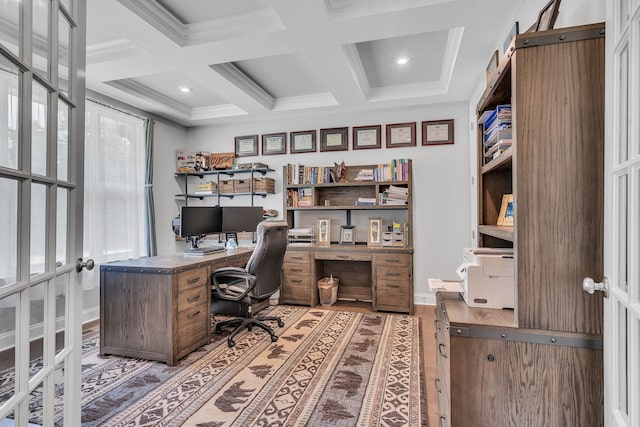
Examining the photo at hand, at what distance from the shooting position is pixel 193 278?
8.32 ft

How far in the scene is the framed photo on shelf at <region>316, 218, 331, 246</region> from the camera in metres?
4.00

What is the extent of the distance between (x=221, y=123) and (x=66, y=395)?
3971mm

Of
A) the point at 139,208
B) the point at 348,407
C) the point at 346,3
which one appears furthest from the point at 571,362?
the point at 139,208

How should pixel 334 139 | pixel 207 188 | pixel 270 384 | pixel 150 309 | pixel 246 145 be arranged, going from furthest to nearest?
pixel 246 145, pixel 207 188, pixel 334 139, pixel 150 309, pixel 270 384

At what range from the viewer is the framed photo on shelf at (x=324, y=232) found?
4004mm

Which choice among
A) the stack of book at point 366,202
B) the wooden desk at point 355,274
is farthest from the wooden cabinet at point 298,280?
the stack of book at point 366,202

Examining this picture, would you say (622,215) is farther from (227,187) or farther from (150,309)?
(227,187)

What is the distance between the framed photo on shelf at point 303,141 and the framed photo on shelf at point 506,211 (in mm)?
2929

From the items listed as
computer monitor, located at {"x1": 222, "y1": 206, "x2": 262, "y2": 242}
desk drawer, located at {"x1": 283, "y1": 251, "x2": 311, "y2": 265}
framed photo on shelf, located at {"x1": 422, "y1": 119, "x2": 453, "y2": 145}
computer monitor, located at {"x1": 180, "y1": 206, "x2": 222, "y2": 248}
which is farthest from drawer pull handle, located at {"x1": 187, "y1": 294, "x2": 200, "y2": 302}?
framed photo on shelf, located at {"x1": 422, "y1": 119, "x2": 453, "y2": 145}

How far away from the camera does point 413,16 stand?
2076mm

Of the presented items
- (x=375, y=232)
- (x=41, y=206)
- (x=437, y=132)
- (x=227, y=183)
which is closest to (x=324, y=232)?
(x=375, y=232)

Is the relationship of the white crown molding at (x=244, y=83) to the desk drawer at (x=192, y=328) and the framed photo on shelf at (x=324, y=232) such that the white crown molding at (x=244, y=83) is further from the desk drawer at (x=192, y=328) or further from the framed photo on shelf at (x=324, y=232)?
the desk drawer at (x=192, y=328)

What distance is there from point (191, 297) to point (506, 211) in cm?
222

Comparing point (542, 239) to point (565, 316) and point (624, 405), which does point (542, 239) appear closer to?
point (565, 316)
